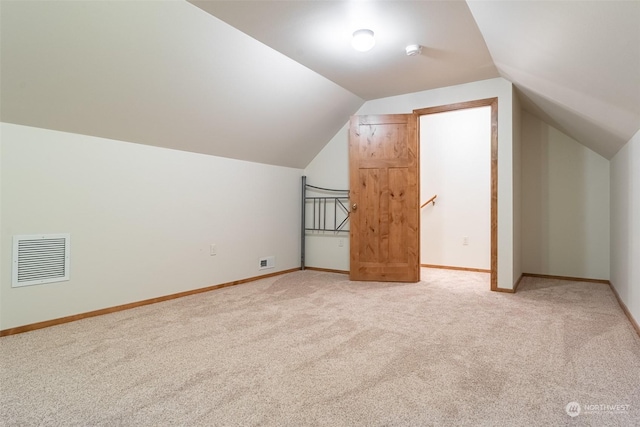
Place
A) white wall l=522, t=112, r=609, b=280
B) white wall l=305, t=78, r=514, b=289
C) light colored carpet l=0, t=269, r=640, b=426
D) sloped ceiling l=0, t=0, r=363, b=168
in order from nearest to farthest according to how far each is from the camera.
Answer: light colored carpet l=0, t=269, r=640, b=426, sloped ceiling l=0, t=0, r=363, b=168, white wall l=305, t=78, r=514, b=289, white wall l=522, t=112, r=609, b=280

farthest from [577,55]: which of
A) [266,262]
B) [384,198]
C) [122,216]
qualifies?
[266,262]

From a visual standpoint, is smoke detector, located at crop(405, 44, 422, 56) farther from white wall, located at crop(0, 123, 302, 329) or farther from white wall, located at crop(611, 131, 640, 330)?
white wall, located at crop(0, 123, 302, 329)

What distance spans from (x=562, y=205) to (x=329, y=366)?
12.3 feet

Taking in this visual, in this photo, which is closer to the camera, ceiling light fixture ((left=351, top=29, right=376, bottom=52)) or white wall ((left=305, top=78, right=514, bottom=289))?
ceiling light fixture ((left=351, top=29, right=376, bottom=52))

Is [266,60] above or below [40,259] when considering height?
above

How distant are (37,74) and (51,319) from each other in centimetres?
163

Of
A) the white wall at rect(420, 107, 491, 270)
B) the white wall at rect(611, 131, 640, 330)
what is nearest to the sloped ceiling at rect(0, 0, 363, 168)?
the white wall at rect(420, 107, 491, 270)

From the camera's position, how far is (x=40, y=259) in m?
2.31

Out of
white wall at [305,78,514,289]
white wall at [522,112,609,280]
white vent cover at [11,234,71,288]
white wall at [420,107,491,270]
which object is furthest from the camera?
white wall at [420,107,491,270]

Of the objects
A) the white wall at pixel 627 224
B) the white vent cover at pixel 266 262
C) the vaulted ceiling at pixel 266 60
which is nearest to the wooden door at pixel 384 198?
the vaulted ceiling at pixel 266 60

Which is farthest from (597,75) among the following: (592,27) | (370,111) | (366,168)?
(370,111)

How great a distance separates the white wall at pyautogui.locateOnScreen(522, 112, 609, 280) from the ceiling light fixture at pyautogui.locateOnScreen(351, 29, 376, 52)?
2.79m

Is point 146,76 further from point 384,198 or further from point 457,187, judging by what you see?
point 457,187

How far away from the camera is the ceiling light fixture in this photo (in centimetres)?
243
